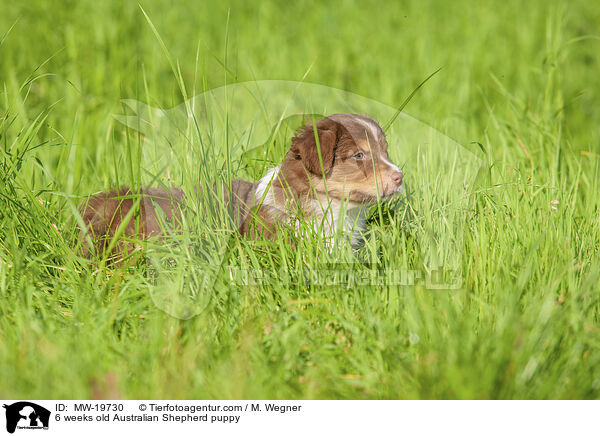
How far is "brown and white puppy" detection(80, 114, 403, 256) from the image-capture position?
135 inches

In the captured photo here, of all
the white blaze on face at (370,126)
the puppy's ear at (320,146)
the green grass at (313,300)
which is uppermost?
the white blaze on face at (370,126)

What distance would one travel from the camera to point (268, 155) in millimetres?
4008

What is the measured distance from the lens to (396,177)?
3420 millimetres

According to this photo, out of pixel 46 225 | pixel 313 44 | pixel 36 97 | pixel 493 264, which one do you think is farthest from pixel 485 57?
pixel 46 225

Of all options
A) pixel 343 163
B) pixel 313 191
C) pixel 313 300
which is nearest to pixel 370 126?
pixel 343 163

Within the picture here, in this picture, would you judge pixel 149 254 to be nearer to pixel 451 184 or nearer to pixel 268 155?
pixel 268 155

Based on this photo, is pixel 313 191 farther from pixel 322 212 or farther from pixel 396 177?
pixel 396 177
